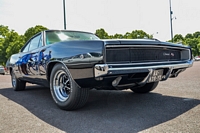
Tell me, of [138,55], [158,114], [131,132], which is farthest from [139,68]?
[131,132]

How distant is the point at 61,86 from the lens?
334cm

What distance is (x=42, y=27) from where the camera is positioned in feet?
126

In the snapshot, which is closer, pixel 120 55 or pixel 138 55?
pixel 120 55

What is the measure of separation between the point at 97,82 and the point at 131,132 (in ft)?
2.53

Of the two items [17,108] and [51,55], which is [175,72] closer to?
[51,55]

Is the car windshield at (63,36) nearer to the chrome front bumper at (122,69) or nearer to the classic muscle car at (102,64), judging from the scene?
the classic muscle car at (102,64)

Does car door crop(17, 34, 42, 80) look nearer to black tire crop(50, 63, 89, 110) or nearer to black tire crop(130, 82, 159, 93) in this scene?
black tire crop(50, 63, 89, 110)

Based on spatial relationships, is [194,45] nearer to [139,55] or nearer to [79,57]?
[139,55]

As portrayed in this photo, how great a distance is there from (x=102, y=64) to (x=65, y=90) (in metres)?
1.12

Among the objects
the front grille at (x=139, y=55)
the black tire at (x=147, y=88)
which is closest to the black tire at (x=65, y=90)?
the front grille at (x=139, y=55)

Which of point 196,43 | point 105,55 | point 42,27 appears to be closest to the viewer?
point 105,55

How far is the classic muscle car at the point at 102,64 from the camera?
254 cm

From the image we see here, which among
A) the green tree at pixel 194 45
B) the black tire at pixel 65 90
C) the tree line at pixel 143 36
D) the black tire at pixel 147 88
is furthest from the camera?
the green tree at pixel 194 45

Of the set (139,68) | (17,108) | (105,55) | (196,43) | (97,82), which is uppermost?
(196,43)
